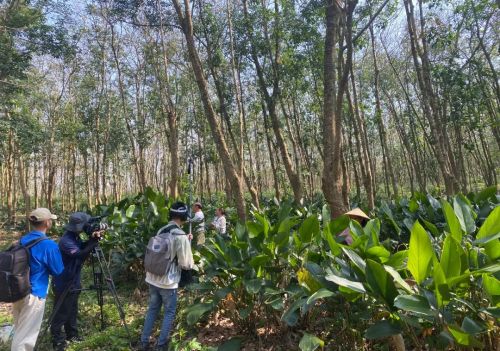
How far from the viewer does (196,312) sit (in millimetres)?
3764

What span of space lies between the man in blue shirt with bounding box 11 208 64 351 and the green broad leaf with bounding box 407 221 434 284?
325 cm

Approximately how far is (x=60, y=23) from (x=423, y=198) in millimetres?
12727

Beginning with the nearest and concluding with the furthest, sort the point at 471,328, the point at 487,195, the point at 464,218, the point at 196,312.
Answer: the point at 471,328 < the point at 464,218 < the point at 196,312 < the point at 487,195

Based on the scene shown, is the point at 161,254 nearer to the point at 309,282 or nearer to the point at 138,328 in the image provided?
the point at 138,328

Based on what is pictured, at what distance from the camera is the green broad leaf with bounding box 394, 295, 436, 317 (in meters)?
2.02

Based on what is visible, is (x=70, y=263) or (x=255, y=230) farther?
(x=70, y=263)

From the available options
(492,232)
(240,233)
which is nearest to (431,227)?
(492,232)

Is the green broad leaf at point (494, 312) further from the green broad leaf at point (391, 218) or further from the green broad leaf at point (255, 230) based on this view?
the green broad leaf at point (391, 218)

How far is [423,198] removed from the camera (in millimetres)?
6742

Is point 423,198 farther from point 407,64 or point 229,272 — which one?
point 407,64

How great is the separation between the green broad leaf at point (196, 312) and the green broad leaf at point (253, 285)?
511mm

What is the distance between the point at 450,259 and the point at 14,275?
11.5 ft

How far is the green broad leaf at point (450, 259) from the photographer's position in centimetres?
207

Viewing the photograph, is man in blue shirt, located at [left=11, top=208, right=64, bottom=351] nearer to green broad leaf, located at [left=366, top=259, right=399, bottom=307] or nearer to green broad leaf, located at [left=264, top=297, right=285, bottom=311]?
green broad leaf, located at [left=264, top=297, right=285, bottom=311]
